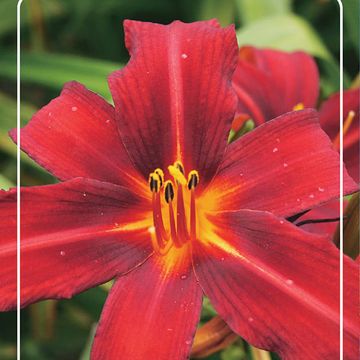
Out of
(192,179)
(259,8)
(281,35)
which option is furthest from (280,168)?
(259,8)

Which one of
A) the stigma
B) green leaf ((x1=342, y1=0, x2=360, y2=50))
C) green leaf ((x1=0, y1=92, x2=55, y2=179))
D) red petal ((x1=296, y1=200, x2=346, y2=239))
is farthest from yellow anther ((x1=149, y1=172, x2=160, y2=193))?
green leaf ((x1=0, y1=92, x2=55, y2=179))

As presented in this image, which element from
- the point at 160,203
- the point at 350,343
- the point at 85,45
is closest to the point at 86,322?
the point at 85,45

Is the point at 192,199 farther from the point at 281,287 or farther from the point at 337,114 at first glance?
the point at 337,114

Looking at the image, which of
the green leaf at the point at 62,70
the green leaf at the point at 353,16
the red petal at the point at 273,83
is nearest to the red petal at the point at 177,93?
the red petal at the point at 273,83

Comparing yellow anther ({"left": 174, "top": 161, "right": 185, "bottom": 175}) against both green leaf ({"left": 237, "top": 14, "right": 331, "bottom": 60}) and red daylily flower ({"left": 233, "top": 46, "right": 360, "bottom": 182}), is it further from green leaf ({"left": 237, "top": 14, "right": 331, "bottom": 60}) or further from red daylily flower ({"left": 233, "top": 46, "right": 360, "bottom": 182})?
green leaf ({"left": 237, "top": 14, "right": 331, "bottom": 60})

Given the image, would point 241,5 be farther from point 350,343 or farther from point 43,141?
point 350,343

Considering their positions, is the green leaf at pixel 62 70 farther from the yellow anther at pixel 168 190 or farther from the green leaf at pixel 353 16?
the yellow anther at pixel 168 190
